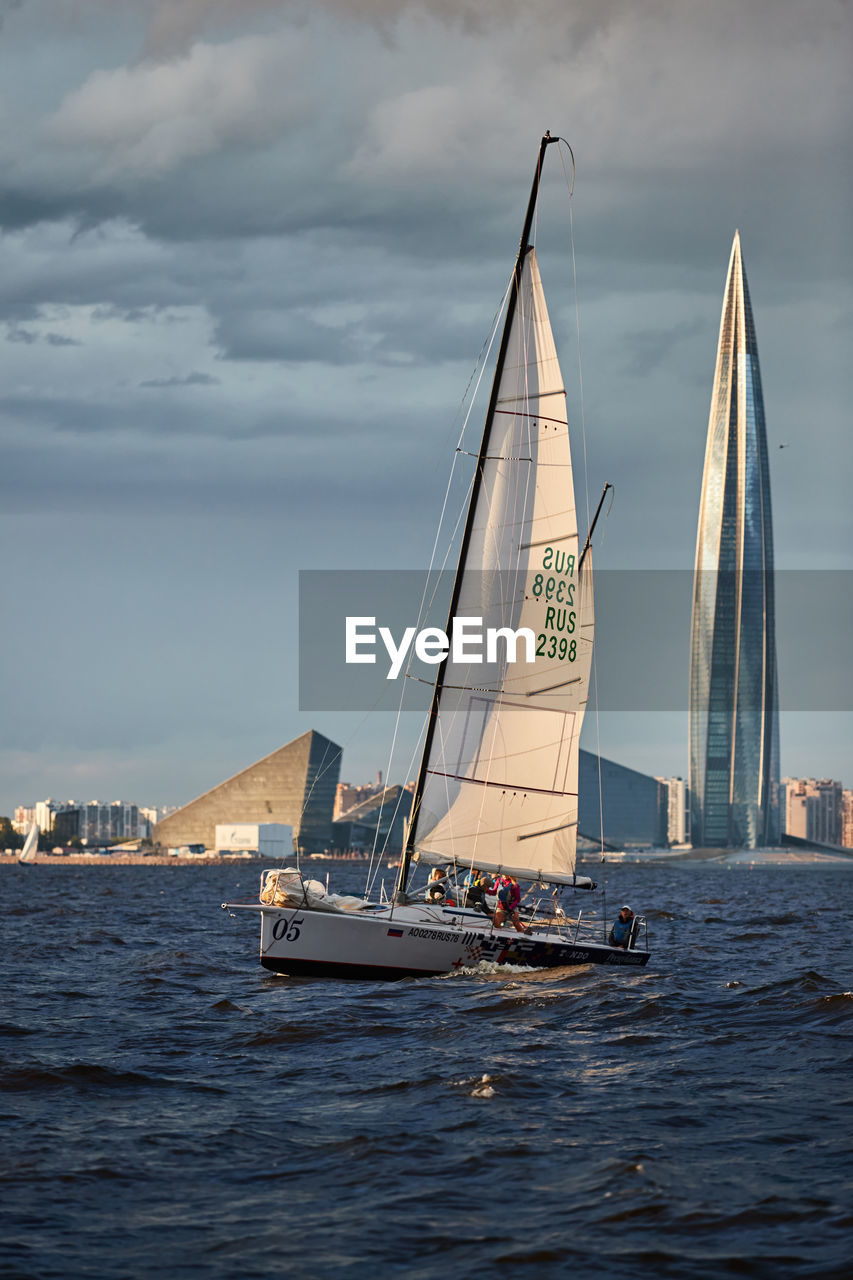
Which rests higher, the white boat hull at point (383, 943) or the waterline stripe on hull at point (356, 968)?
the white boat hull at point (383, 943)

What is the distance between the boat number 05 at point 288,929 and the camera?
66.6ft

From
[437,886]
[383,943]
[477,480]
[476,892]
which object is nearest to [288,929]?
[383,943]

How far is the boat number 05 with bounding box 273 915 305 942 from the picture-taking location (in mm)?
20297

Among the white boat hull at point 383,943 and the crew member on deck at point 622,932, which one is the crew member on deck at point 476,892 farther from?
the crew member on deck at point 622,932

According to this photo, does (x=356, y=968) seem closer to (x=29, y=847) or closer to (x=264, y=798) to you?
(x=29, y=847)

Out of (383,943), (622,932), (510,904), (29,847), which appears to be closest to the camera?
(383,943)

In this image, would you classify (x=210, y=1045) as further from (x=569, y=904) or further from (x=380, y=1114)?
(x=569, y=904)

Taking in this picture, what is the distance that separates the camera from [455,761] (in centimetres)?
2283

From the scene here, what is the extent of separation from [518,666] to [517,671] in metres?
0.10

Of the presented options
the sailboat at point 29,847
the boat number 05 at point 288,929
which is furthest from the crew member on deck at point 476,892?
the sailboat at point 29,847

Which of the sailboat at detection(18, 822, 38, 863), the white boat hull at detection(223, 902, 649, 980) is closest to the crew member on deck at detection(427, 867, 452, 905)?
the white boat hull at detection(223, 902, 649, 980)

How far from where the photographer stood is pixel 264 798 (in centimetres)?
18225

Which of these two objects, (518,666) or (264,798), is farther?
(264,798)

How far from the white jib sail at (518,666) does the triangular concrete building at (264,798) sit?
153 m
